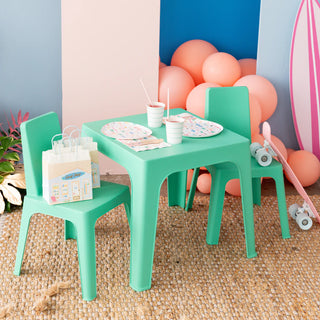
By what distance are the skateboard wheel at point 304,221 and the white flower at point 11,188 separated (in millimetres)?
1511

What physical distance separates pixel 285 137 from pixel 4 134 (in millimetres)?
1864

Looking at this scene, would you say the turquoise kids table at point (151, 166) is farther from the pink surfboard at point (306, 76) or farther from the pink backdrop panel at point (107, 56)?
the pink surfboard at point (306, 76)

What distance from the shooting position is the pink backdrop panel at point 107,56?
2.66m

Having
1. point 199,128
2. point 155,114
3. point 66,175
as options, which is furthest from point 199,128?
point 66,175

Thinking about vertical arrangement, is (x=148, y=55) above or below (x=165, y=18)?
below

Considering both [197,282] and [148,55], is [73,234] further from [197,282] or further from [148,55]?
[148,55]

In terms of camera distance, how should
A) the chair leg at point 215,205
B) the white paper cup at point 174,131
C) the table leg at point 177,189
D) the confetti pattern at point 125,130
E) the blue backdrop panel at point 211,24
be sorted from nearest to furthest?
1. the white paper cup at point 174,131
2. the confetti pattern at point 125,130
3. the chair leg at point 215,205
4. the table leg at point 177,189
5. the blue backdrop panel at point 211,24

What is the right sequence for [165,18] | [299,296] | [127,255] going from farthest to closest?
[165,18], [127,255], [299,296]

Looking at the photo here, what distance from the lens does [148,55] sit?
110 inches

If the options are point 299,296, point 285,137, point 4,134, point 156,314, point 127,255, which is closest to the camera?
point 156,314

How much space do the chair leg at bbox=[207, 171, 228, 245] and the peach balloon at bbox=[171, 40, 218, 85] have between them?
1086 mm

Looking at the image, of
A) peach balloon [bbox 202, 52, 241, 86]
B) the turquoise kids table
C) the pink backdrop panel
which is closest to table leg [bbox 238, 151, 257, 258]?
the turquoise kids table

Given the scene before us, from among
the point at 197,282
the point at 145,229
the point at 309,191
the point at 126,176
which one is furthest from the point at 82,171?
the point at 309,191

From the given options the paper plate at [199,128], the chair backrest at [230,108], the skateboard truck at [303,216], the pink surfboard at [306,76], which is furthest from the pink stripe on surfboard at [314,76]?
the paper plate at [199,128]
